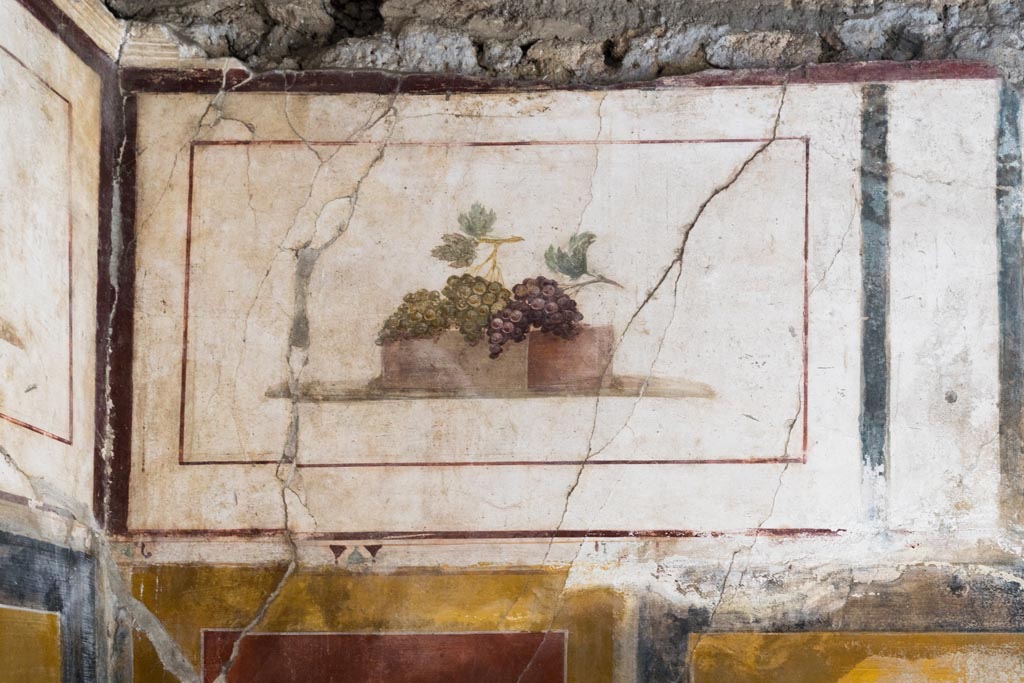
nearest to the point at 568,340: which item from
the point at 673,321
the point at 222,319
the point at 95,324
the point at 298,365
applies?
the point at 673,321

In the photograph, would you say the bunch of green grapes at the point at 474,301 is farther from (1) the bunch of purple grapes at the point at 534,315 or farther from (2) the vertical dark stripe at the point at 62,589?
(2) the vertical dark stripe at the point at 62,589

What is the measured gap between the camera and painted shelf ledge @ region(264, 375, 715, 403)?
3146 mm

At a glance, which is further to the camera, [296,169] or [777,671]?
[296,169]

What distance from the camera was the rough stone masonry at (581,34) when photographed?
3.25 meters

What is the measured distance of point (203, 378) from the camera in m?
3.19

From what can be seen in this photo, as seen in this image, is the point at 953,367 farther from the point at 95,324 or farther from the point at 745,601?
the point at 95,324

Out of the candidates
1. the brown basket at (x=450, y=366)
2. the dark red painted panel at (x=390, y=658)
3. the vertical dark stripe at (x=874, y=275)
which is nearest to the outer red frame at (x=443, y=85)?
the vertical dark stripe at (x=874, y=275)

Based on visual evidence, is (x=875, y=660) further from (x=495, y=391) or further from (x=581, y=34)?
(x=581, y=34)

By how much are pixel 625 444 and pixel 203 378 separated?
3.57ft

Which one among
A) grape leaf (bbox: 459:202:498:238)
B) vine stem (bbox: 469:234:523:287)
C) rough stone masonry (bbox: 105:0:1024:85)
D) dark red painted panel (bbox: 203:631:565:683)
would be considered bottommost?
dark red painted panel (bbox: 203:631:565:683)

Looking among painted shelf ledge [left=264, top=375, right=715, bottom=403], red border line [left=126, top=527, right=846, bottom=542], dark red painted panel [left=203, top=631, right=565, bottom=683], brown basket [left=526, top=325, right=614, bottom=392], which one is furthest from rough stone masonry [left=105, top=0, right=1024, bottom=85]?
dark red painted panel [left=203, top=631, right=565, bottom=683]

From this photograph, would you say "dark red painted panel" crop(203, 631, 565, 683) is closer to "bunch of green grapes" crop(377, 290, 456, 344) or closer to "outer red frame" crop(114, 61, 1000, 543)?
"outer red frame" crop(114, 61, 1000, 543)

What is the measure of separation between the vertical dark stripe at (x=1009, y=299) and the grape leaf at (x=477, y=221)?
4.20ft

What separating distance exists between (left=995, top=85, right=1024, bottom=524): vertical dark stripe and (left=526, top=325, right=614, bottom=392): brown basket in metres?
0.98
